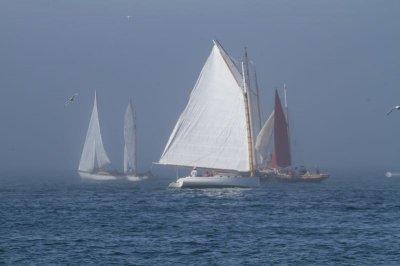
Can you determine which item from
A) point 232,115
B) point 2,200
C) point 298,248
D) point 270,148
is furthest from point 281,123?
point 298,248

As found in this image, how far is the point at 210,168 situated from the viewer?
115 m

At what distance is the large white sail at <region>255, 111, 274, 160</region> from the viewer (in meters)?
146

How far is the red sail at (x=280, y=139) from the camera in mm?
155375

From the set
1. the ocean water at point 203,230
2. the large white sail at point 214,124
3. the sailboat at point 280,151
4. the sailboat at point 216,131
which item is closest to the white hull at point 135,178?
the sailboat at point 280,151

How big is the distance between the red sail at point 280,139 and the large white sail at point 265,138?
6.22ft

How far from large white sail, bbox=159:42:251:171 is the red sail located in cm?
3915

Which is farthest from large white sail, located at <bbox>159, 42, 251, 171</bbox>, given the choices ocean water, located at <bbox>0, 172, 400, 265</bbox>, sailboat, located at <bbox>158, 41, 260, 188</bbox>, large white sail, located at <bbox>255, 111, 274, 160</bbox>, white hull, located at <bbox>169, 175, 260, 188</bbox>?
large white sail, located at <bbox>255, 111, 274, 160</bbox>

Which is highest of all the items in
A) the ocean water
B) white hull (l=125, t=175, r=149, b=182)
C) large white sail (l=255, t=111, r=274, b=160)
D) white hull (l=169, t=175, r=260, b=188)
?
large white sail (l=255, t=111, r=274, b=160)

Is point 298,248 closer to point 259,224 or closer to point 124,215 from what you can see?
point 259,224

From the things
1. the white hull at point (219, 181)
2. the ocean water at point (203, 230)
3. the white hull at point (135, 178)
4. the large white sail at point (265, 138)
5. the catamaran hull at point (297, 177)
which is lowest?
the ocean water at point (203, 230)

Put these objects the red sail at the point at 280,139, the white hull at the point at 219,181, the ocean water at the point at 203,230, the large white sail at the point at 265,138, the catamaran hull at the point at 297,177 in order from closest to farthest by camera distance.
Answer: the ocean water at the point at 203,230 < the white hull at the point at 219,181 < the large white sail at the point at 265,138 < the catamaran hull at the point at 297,177 < the red sail at the point at 280,139

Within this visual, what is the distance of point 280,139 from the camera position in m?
155

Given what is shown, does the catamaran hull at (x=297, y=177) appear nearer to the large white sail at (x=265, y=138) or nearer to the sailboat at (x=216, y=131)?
the large white sail at (x=265, y=138)

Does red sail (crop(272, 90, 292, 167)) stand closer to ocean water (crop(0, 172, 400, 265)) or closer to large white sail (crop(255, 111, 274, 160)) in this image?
large white sail (crop(255, 111, 274, 160))
